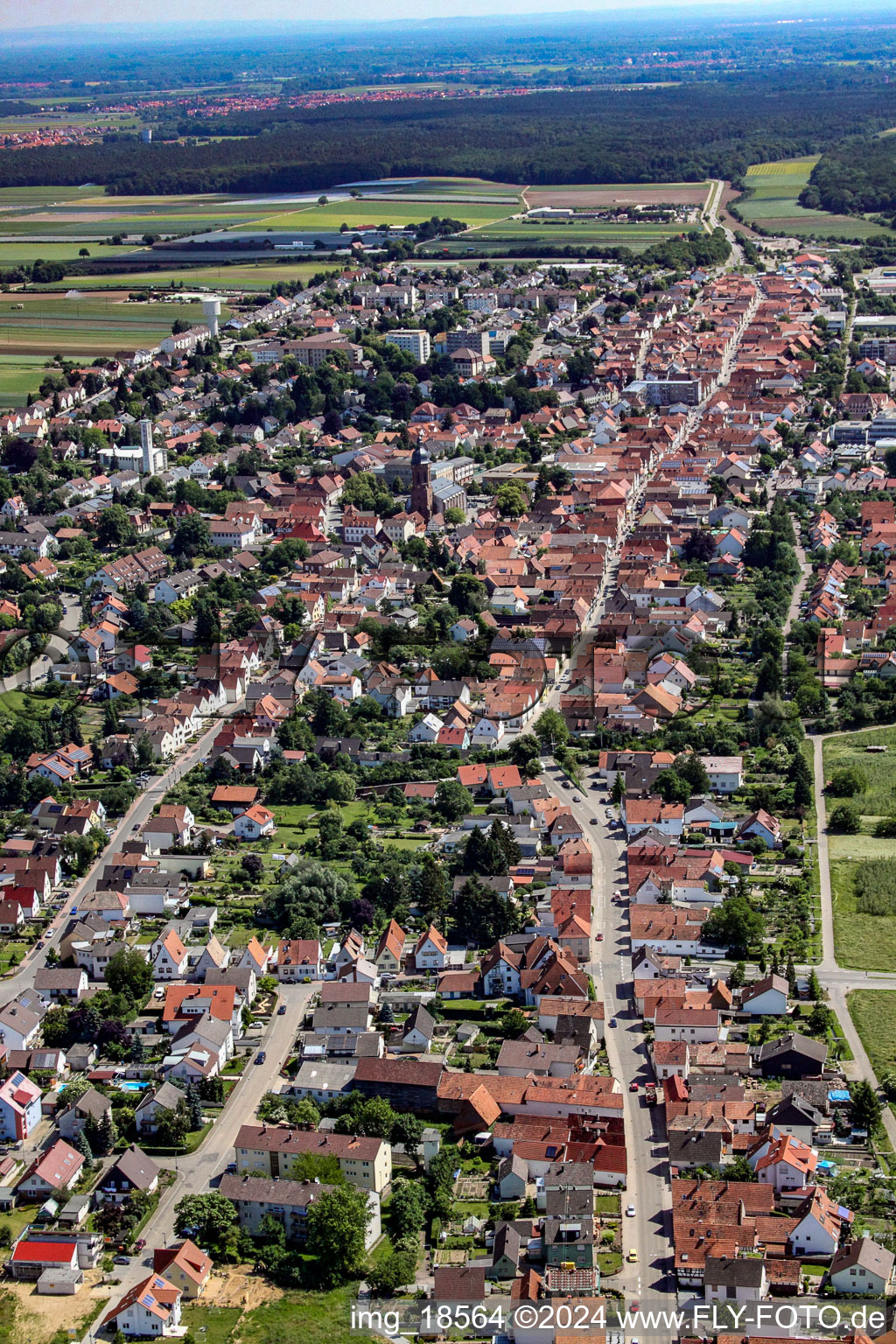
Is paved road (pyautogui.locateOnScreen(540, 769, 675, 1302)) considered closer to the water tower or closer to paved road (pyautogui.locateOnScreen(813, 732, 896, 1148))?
paved road (pyautogui.locateOnScreen(813, 732, 896, 1148))

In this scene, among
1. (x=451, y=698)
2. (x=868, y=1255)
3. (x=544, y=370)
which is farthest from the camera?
(x=544, y=370)

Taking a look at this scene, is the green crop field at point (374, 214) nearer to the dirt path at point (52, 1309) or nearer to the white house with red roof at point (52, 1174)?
the white house with red roof at point (52, 1174)

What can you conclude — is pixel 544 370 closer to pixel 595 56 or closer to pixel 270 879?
pixel 270 879

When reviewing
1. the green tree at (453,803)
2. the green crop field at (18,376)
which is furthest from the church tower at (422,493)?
the green crop field at (18,376)

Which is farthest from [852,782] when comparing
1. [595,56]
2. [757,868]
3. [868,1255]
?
[595,56]

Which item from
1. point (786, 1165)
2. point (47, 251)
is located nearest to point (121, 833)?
point (786, 1165)
